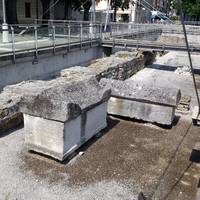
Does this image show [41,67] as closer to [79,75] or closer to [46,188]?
[79,75]

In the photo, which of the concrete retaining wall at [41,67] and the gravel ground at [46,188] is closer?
the gravel ground at [46,188]

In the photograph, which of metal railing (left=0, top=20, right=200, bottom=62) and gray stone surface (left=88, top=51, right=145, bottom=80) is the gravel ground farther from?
metal railing (left=0, top=20, right=200, bottom=62)

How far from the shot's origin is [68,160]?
7.05 m

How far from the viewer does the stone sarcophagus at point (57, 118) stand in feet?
21.8

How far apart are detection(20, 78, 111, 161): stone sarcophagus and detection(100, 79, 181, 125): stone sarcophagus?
202 cm

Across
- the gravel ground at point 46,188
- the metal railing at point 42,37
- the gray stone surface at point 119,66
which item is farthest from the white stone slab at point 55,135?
the metal railing at point 42,37

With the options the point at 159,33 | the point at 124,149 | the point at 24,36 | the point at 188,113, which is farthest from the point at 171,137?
the point at 159,33

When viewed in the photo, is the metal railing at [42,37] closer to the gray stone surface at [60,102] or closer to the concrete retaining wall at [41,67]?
the concrete retaining wall at [41,67]

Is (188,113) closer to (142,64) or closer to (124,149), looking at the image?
(124,149)

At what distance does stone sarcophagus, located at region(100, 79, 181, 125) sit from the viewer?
9078 millimetres

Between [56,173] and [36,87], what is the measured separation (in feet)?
12.6

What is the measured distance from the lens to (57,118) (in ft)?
21.5

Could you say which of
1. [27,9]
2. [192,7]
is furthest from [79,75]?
[192,7]

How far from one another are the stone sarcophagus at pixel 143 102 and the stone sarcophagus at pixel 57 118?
2.02m
